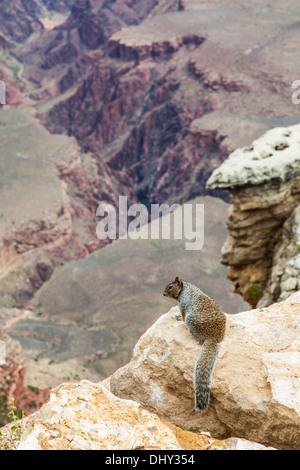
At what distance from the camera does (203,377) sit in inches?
324

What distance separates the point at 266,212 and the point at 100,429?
15927 mm

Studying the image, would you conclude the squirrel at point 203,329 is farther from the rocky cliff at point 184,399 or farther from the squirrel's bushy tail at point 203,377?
the rocky cliff at point 184,399

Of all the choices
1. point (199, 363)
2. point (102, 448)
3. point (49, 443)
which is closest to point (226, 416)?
point (199, 363)

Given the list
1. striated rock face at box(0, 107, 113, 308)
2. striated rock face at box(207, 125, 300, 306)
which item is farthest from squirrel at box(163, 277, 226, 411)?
striated rock face at box(0, 107, 113, 308)

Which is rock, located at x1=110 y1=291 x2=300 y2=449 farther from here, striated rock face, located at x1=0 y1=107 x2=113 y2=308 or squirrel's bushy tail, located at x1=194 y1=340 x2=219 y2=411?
striated rock face, located at x1=0 y1=107 x2=113 y2=308

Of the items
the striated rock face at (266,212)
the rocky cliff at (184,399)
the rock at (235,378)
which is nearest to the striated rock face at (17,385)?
the striated rock face at (266,212)

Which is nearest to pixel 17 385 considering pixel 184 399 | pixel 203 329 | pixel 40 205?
pixel 184 399

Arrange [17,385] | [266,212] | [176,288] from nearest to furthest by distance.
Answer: [176,288] → [266,212] → [17,385]

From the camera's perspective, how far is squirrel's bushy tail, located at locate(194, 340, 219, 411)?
322 inches

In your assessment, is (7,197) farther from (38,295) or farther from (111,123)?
(111,123)

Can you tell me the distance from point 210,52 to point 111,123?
28921mm

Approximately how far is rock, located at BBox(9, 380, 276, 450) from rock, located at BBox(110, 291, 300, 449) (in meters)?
1.03

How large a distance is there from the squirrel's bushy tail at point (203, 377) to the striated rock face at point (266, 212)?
10823 millimetres

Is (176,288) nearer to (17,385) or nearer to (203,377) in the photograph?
(203,377)
